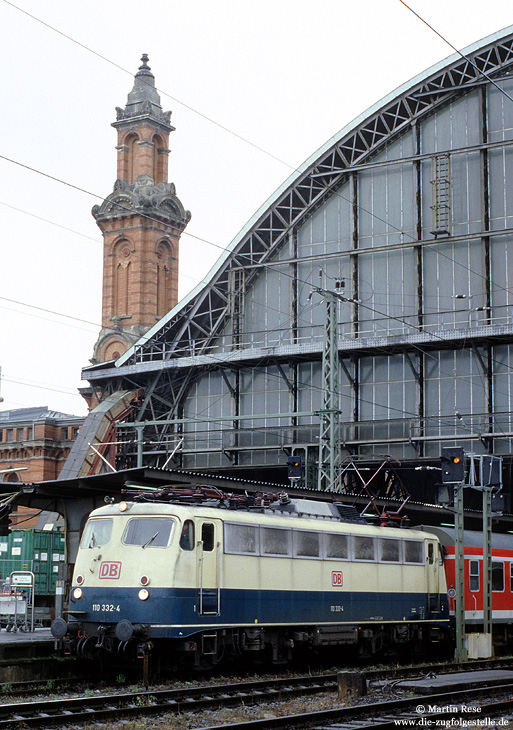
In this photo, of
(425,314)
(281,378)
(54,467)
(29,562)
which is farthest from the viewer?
(54,467)

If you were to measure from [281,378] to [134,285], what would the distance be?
613 inches

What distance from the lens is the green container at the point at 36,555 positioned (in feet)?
115

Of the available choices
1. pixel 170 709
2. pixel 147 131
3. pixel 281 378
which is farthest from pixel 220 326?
pixel 170 709

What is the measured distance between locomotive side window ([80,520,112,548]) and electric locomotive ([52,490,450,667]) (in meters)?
0.02

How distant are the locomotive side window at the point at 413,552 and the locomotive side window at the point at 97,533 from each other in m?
9.37

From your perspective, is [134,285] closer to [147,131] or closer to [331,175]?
[147,131]

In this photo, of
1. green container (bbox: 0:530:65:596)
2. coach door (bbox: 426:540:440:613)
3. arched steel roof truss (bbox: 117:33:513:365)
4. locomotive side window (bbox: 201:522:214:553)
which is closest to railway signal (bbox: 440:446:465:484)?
coach door (bbox: 426:540:440:613)

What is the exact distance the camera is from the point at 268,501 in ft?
83.1

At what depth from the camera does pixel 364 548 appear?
2656cm

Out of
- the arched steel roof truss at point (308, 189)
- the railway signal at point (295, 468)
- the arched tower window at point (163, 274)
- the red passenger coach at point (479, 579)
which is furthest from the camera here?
the arched tower window at point (163, 274)

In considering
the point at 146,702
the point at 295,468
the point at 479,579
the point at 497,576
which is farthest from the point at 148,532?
the point at 295,468

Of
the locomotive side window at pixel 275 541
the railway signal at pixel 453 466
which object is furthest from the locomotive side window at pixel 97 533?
the railway signal at pixel 453 466

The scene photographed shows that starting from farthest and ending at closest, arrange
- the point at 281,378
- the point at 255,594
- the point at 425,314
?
the point at 281,378 < the point at 425,314 < the point at 255,594

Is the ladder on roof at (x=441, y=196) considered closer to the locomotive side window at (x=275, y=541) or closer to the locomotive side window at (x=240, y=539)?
the locomotive side window at (x=275, y=541)
